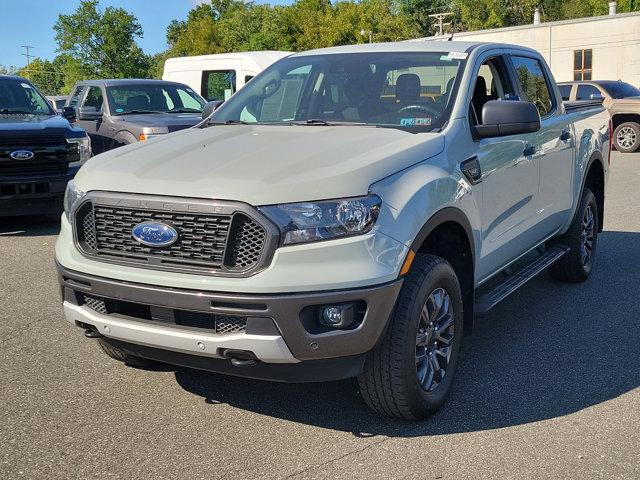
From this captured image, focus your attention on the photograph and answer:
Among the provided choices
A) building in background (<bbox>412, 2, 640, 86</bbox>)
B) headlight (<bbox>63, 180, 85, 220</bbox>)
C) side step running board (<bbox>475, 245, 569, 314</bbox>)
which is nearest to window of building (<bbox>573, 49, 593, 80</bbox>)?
building in background (<bbox>412, 2, 640, 86</bbox>)

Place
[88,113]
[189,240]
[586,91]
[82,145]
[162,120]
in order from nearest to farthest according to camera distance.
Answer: [189,240], [82,145], [162,120], [88,113], [586,91]

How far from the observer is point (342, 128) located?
4254 millimetres

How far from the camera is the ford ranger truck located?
Result: 3197 millimetres

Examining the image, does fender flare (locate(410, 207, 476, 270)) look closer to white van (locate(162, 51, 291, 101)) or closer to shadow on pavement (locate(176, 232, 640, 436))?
shadow on pavement (locate(176, 232, 640, 436))

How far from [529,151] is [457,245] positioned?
1.17 m

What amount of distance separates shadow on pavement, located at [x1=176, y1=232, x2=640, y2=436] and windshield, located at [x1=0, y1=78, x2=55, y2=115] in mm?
6430

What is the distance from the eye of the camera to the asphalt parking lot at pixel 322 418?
10.9 feet

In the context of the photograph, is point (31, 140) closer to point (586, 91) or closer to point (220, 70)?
point (220, 70)

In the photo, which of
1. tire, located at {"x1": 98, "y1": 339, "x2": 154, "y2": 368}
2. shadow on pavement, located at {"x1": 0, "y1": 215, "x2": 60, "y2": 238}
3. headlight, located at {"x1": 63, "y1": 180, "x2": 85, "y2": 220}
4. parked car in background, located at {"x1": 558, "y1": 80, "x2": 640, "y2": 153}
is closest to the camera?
headlight, located at {"x1": 63, "y1": 180, "x2": 85, "y2": 220}

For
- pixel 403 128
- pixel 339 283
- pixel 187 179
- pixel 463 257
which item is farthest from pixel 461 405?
pixel 187 179

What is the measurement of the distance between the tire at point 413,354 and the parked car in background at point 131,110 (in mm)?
7493

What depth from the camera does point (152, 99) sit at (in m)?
11.9

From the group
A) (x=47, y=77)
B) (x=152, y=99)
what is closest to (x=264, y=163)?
(x=152, y=99)

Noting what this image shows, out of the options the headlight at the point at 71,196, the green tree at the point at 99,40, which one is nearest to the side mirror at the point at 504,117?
the headlight at the point at 71,196
